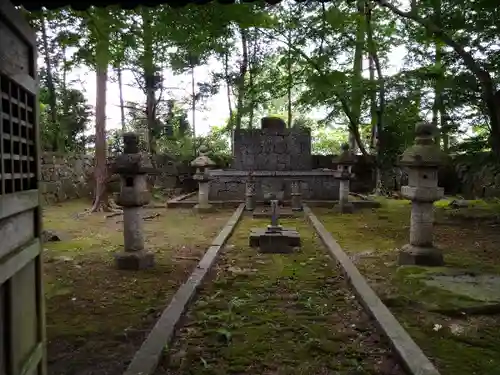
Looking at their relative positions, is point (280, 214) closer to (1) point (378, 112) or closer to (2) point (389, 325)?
(1) point (378, 112)

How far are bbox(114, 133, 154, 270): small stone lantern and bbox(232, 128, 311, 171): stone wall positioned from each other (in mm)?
10295

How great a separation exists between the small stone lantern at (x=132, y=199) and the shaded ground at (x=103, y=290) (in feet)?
0.56

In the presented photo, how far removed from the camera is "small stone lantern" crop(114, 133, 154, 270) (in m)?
5.79

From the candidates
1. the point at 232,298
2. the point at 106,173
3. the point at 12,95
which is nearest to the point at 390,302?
the point at 232,298

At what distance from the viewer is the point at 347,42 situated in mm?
14539

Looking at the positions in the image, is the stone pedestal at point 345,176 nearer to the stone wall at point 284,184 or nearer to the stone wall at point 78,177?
the stone wall at point 284,184

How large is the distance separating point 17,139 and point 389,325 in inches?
120

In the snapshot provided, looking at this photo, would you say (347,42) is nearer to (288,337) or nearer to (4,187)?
(288,337)

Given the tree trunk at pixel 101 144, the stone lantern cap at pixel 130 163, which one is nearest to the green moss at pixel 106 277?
the stone lantern cap at pixel 130 163

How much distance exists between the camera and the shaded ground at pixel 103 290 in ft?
11.1

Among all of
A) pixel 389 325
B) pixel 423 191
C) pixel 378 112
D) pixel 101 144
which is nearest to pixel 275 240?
pixel 423 191

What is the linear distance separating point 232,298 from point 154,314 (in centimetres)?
85

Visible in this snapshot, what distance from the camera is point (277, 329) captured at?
3832 mm

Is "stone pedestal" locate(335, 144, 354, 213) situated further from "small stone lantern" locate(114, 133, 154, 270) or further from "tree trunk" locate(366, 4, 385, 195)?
"small stone lantern" locate(114, 133, 154, 270)
